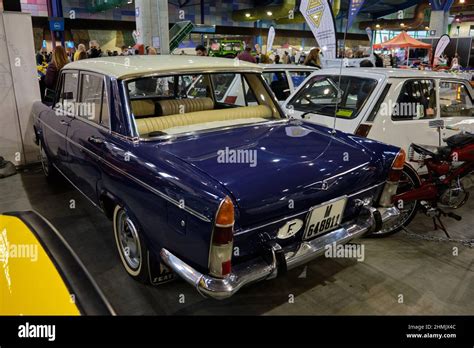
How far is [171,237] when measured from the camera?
2.44m

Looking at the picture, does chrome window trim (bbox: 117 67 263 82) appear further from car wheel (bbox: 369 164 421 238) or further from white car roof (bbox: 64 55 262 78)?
car wheel (bbox: 369 164 421 238)

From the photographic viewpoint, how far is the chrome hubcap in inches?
122

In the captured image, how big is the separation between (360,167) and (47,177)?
462cm

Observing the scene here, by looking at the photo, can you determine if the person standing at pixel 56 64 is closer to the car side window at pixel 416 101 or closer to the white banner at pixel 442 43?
the car side window at pixel 416 101

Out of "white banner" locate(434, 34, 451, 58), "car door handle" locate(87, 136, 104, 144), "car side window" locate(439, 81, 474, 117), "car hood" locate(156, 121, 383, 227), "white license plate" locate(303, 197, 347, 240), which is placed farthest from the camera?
"white banner" locate(434, 34, 451, 58)

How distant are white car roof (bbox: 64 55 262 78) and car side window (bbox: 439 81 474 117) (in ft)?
8.74

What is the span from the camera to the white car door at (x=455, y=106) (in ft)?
15.8

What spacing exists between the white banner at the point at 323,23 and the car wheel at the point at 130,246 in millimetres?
4271

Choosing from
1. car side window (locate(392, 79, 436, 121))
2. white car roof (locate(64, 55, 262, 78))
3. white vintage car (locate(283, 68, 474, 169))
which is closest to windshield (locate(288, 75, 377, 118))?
white vintage car (locate(283, 68, 474, 169))

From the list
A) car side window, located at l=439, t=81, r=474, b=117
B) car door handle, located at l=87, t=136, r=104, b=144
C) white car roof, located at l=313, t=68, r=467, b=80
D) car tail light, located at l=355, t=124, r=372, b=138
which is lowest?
car tail light, located at l=355, t=124, r=372, b=138

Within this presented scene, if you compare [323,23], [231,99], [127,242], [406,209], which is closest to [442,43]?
[323,23]

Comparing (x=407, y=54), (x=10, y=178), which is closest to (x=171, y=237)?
(x=10, y=178)
